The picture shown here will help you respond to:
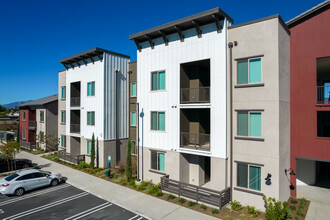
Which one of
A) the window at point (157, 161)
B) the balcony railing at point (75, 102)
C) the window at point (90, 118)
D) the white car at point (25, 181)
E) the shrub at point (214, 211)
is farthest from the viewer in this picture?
the balcony railing at point (75, 102)

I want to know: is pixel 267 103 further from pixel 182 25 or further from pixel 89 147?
pixel 89 147

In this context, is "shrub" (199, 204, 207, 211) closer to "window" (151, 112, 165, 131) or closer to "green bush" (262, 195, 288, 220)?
"green bush" (262, 195, 288, 220)

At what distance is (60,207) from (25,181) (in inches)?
181

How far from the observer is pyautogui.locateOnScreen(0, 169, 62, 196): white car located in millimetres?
15135

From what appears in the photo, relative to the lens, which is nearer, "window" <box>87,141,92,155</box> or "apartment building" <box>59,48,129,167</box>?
"apartment building" <box>59,48,129,167</box>

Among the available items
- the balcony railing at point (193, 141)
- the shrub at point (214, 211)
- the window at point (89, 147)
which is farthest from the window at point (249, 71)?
the window at point (89, 147)

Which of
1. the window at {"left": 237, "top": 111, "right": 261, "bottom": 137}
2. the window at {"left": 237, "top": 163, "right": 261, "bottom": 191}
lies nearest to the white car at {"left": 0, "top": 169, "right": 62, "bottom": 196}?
the window at {"left": 237, "top": 163, "right": 261, "bottom": 191}

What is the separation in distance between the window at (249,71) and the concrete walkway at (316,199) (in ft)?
27.5

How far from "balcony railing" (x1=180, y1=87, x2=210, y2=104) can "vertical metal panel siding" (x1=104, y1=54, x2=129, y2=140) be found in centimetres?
985

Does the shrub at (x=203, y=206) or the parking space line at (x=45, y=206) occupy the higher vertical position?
the shrub at (x=203, y=206)

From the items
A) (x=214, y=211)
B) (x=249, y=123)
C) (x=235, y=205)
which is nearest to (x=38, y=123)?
(x=214, y=211)

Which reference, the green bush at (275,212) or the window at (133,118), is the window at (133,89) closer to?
the window at (133,118)

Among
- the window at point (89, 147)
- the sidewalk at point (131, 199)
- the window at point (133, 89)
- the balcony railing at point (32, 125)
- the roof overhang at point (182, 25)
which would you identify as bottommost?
the sidewalk at point (131, 199)

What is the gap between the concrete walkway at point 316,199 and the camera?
11.9 metres
